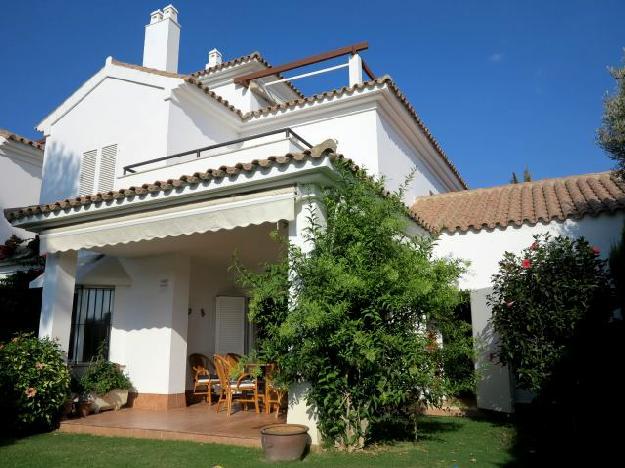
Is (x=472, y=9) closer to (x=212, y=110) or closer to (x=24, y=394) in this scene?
(x=212, y=110)

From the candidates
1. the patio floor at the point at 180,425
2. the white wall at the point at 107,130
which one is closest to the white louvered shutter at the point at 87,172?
the white wall at the point at 107,130

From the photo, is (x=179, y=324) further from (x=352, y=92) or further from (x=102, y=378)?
(x=352, y=92)

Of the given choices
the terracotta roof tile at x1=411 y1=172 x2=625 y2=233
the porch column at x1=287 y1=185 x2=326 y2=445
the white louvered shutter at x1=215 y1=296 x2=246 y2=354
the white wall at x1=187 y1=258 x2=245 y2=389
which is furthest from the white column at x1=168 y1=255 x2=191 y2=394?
the terracotta roof tile at x1=411 y1=172 x2=625 y2=233

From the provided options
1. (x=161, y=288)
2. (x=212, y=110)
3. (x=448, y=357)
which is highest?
(x=212, y=110)

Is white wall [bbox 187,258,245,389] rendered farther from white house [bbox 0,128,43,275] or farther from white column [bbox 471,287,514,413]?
white house [bbox 0,128,43,275]

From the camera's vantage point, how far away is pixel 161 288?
14203mm

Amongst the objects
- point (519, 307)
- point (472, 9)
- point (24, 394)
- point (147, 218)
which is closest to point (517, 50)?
point (472, 9)

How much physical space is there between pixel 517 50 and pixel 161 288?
48.8 feet

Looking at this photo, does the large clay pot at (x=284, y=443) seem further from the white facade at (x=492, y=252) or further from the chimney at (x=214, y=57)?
the chimney at (x=214, y=57)

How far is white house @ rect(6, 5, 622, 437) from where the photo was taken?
9805mm

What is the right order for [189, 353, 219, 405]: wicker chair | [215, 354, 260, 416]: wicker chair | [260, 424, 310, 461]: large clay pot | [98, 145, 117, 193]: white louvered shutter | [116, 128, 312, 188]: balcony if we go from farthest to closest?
[98, 145, 117, 193]: white louvered shutter → [189, 353, 219, 405]: wicker chair → [215, 354, 260, 416]: wicker chair → [116, 128, 312, 188]: balcony → [260, 424, 310, 461]: large clay pot

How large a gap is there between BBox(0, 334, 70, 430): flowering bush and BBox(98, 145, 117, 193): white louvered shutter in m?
6.10

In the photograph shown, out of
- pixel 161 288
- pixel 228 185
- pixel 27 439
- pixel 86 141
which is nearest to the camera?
pixel 228 185

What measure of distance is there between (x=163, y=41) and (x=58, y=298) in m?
11.9
